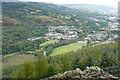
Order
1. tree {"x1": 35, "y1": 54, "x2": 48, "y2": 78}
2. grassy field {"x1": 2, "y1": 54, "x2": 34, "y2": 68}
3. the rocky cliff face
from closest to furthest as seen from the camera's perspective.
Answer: the rocky cliff face < tree {"x1": 35, "y1": 54, "x2": 48, "y2": 78} < grassy field {"x1": 2, "y1": 54, "x2": 34, "y2": 68}

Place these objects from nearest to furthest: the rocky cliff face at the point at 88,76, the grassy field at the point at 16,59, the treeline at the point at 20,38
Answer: the rocky cliff face at the point at 88,76, the grassy field at the point at 16,59, the treeline at the point at 20,38

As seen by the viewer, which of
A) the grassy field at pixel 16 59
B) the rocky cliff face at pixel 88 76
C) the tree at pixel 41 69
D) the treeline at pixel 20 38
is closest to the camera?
the rocky cliff face at pixel 88 76

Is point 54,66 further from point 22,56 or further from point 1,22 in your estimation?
point 1,22

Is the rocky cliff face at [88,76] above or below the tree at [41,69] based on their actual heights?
above

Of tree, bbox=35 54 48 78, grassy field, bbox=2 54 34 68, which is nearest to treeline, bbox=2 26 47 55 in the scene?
grassy field, bbox=2 54 34 68

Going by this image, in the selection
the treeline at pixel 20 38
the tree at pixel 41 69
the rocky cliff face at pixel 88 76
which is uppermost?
the rocky cliff face at pixel 88 76

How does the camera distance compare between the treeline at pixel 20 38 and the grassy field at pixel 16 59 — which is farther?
the treeline at pixel 20 38

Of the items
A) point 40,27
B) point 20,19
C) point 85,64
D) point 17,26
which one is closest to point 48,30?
point 40,27

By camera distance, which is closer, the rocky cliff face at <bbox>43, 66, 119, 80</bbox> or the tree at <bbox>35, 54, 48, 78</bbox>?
the rocky cliff face at <bbox>43, 66, 119, 80</bbox>

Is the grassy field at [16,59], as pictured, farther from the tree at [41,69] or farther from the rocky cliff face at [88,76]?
the rocky cliff face at [88,76]

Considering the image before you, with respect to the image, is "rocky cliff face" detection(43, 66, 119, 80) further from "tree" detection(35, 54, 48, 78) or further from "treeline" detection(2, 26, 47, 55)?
"treeline" detection(2, 26, 47, 55)

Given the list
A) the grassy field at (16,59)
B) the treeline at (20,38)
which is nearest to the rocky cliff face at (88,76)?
the grassy field at (16,59)
